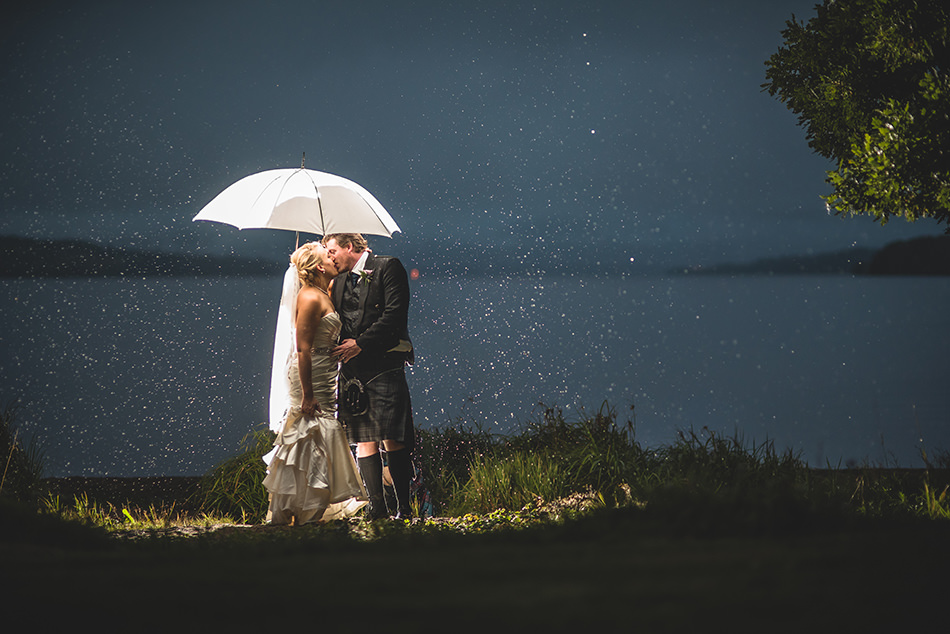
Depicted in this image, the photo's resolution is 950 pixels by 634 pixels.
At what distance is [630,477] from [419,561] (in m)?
4.71

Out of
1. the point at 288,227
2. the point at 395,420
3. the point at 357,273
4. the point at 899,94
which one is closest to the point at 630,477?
the point at 395,420

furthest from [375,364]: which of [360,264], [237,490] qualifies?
[237,490]

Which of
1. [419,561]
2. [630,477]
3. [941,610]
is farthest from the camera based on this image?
[630,477]

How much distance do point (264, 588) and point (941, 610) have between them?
1862 millimetres

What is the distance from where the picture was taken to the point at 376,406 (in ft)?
19.4

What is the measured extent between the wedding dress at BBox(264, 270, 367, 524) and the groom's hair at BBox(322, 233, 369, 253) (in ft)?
2.08

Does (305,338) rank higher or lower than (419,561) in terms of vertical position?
higher

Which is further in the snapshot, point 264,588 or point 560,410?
point 560,410

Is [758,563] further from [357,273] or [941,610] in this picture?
[357,273]

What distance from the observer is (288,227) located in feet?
20.1

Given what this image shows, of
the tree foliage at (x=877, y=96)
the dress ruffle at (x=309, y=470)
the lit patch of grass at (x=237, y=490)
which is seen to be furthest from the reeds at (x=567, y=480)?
the tree foliage at (x=877, y=96)

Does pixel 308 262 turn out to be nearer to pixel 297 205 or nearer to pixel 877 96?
pixel 297 205

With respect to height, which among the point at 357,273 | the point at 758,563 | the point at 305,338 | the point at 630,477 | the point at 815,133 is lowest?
the point at 630,477

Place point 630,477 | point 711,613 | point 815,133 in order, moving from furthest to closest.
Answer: point 815,133 < point 630,477 < point 711,613
